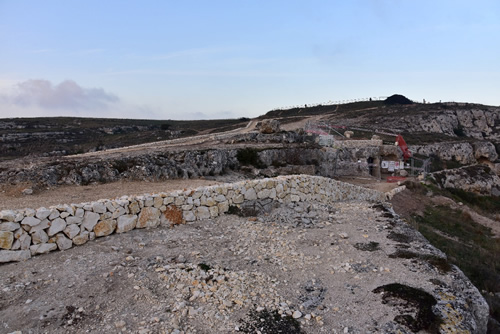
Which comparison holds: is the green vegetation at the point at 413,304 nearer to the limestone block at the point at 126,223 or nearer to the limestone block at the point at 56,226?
the limestone block at the point at 126,223

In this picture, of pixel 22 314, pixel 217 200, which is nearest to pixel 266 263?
pixel 217 200

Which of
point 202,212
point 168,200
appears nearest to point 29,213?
point 168,200

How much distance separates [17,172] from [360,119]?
174 ft

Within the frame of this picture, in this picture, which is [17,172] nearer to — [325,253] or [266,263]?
[266,263]

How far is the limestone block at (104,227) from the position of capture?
273 inches

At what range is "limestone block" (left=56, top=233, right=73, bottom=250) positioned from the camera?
638cm

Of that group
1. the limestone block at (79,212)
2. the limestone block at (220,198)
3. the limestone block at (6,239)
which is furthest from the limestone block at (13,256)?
the limestone block at (220,198)

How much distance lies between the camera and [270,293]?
5453 millimetres

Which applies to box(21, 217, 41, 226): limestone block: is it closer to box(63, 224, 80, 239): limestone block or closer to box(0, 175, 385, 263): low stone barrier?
box(0, 175, 385, 263): low stone barrier

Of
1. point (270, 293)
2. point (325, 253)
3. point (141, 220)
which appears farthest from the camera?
point (141, 220)

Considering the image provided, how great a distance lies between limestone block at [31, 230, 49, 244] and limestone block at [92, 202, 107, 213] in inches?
39.1

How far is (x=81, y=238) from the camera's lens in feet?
21.8

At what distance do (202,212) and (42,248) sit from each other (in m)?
3.64

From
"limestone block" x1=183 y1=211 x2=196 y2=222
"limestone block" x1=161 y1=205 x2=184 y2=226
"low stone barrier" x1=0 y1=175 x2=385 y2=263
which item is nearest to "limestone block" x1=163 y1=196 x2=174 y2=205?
"low stone barrier" x1=0 y1=175 x2=385 y2=263
